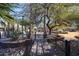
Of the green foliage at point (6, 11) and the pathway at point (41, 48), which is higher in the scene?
the green foliage at point (6, 11)

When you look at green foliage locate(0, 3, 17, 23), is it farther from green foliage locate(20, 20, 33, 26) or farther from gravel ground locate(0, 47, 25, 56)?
gravel ground locate(0, 47, 25, 56)

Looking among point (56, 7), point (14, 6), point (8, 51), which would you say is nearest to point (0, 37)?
point (8, 51)

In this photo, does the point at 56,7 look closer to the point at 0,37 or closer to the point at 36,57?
the point at 36,57

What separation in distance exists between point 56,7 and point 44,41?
41 cm

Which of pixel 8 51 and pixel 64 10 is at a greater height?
pixel 64 10

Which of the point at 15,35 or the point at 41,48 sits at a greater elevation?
the point at 15,35

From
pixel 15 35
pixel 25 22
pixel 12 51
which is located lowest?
pixel 12 51

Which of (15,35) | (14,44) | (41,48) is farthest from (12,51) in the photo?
(41,48)

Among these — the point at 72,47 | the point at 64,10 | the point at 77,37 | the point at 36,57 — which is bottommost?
the point at 36,57

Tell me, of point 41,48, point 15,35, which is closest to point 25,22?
point 15,35

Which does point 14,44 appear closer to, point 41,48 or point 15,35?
point 15,35

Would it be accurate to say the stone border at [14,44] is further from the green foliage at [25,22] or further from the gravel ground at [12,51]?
the green foliage at [25,22]

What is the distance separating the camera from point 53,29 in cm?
169

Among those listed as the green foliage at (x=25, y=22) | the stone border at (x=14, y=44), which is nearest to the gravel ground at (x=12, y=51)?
the stone border at (x=14, y=44)
